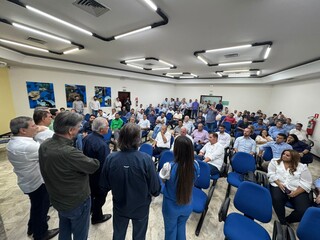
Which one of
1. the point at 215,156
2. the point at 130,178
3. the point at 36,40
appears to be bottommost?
the point at 215,156

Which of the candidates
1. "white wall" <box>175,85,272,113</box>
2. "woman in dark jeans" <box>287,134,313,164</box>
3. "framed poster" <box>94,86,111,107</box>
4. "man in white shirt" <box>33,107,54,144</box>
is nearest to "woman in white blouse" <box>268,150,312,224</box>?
"woman in dark jeans" <box>287,134,313,164</box>

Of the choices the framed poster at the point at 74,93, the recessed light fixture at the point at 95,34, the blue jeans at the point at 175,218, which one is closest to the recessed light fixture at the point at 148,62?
the recessed light fixture at the point at 95,34

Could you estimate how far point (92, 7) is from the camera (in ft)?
7.90

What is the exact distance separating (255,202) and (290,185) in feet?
3.42

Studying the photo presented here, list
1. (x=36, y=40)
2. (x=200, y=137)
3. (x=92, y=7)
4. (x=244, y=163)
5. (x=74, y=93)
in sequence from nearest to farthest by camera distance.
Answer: (x=92, y=7), (x=244, y=163), (x=36, y=40), (x=200, y=137), (x=74, y=93)

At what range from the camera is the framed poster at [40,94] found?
6.10 metres

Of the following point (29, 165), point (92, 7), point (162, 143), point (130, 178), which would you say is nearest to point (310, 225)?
point (130, 178)

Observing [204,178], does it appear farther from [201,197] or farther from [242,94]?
[242,94]

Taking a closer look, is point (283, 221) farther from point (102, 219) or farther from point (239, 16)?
point (239, 16)

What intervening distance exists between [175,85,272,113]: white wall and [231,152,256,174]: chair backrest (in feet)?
30.6

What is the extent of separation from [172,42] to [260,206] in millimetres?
3952

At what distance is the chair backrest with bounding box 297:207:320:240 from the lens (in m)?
1.36

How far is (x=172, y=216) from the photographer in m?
1.43

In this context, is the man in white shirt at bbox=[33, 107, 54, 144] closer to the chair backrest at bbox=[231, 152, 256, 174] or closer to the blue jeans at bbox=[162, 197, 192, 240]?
the blue jeans at bbox=[162, 197, 192, 240]
